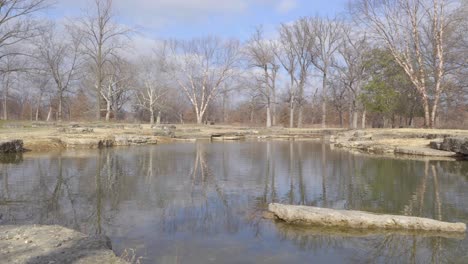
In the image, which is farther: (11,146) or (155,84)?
(155,84)

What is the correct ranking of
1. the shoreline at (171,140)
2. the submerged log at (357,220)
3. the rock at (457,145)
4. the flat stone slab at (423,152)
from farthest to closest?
the shoreline at (171,140), the flat stone slab at (423,152), the rock at (457,145), the submerged log at (357,220)

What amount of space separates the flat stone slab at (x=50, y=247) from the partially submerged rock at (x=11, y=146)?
1319cm

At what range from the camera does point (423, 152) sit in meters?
16.7

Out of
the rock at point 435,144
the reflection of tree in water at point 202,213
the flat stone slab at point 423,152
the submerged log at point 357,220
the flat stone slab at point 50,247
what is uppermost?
the rock at point 435,144

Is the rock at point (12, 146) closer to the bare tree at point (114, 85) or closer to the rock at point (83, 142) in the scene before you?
the rock at point (83, 142)

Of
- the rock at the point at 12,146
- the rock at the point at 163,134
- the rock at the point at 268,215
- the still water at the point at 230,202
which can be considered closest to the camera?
the still water at the point at 230,202

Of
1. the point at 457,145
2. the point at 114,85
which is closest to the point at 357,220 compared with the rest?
the point at 457,145

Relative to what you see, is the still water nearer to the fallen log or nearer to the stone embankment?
the stone embankment

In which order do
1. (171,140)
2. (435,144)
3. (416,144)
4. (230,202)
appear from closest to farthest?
1. (230,202)
2. (435,144)
3. (416,144)
4. (171,140)

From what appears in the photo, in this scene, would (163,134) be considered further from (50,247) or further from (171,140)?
(50,247)

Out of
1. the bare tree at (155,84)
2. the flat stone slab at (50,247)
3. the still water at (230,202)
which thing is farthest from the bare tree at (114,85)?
the flat stone slab at (50,247)

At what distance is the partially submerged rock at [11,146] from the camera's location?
1642 centimetres

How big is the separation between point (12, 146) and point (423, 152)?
60.1 ft

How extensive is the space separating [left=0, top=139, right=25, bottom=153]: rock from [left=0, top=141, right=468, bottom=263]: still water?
2.23 metres
